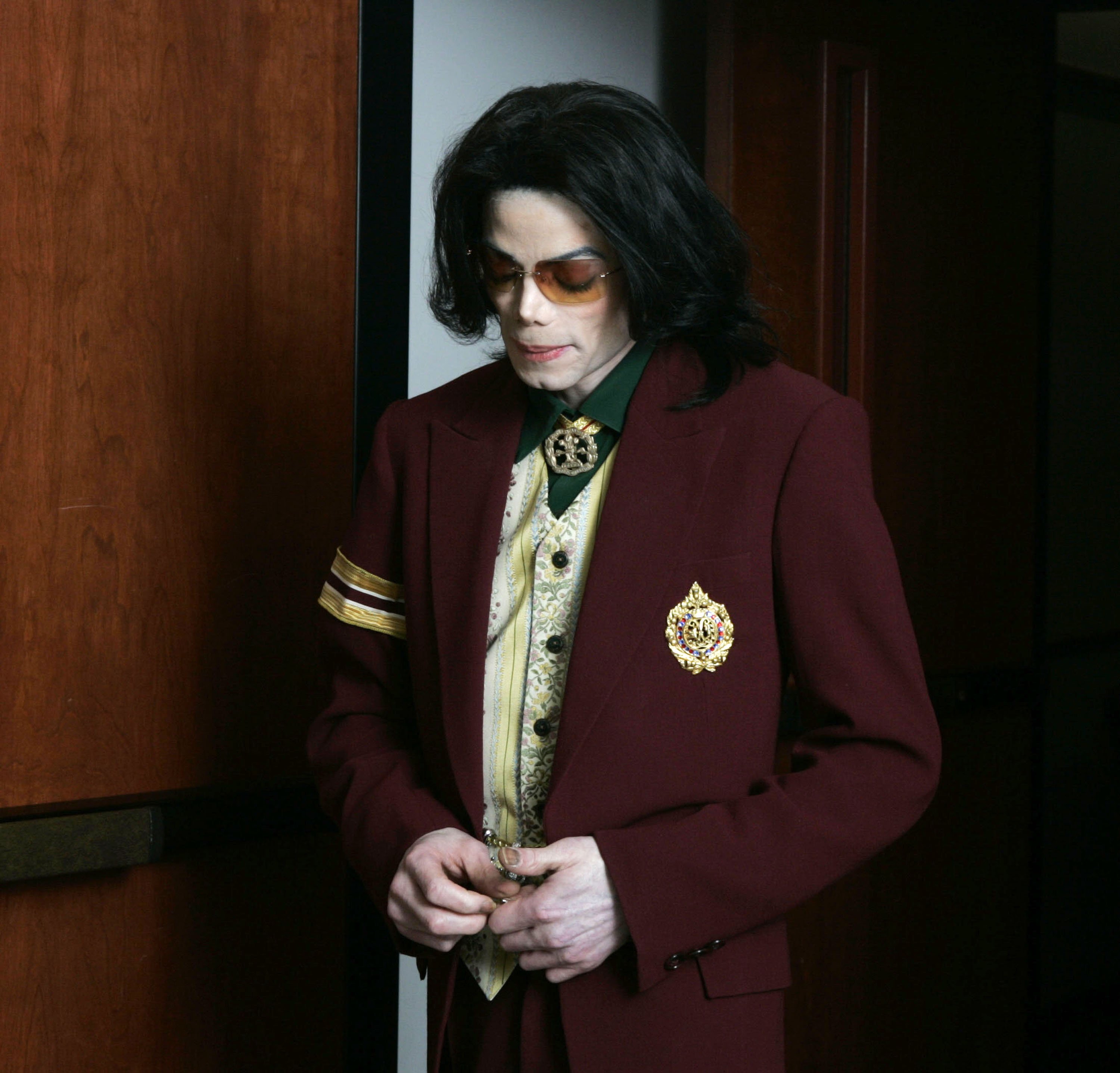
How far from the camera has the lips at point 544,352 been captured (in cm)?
146

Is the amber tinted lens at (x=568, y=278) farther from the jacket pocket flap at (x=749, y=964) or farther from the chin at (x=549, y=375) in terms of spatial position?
the jacket pocket flap at (x=749, y=964)

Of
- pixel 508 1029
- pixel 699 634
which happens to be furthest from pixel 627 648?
pixel 508 1029

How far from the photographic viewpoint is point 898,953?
2.87m

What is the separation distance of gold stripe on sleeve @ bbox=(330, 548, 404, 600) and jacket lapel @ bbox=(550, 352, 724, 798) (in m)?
0.32

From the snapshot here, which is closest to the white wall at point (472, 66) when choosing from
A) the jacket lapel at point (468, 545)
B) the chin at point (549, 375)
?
the jacket lapel at point (468, 545)

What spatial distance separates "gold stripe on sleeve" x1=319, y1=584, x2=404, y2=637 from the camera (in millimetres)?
1646

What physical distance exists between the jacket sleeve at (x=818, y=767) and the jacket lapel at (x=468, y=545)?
0.66 feet

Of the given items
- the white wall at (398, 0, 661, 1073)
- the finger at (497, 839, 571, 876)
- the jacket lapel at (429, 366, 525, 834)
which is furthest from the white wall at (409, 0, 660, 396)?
the finger at (497, 839, 571, 876)

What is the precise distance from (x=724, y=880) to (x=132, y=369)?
3.75ft

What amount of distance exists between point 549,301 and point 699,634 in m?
0.38

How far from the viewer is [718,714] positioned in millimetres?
1410

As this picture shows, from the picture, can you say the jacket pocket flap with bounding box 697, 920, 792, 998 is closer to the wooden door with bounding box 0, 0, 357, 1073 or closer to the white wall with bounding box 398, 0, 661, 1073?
the wooden door with bounding box 0, 0, 357, 1073

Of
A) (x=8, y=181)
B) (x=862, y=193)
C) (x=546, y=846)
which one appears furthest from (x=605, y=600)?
(x=862, y=193)

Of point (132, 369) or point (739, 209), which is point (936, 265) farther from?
point (132, 369)
